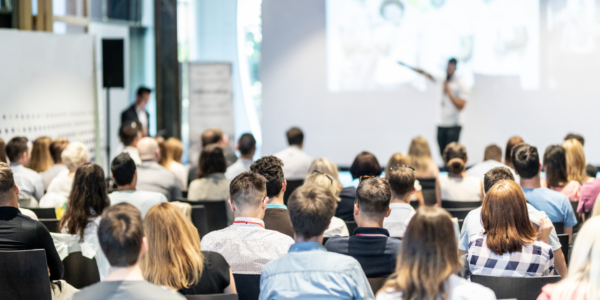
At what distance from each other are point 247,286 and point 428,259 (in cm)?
90

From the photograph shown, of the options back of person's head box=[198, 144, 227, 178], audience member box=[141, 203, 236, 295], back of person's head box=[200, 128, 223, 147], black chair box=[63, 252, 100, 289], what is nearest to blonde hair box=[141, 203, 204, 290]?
audience member box=[141, 203, 236, 295]

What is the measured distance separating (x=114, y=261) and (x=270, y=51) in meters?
7.92

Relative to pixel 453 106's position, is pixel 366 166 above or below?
below

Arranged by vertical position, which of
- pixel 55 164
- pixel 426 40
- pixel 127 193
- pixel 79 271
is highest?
pixel 426 40

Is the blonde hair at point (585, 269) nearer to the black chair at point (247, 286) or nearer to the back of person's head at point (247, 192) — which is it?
the black chair at point (247, 286)

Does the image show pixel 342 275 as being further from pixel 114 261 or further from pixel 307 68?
pixel 307 68

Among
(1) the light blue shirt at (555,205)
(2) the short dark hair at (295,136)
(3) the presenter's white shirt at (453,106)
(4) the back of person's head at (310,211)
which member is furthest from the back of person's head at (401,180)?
(3) the presenter's white shirt at (453,106)

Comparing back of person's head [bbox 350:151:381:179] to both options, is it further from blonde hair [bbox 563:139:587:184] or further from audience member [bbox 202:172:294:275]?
audience member [bbox 202:172:294:275]

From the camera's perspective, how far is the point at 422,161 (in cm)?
530

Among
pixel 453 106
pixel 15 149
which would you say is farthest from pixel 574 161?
pixel 15 149

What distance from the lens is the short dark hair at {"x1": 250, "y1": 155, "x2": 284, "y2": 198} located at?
3171mm

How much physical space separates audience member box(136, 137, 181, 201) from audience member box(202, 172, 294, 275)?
2.09 metres

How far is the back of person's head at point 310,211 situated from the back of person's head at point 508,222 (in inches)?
31.6

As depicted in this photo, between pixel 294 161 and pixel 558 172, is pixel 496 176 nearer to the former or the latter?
pixel 558 172
